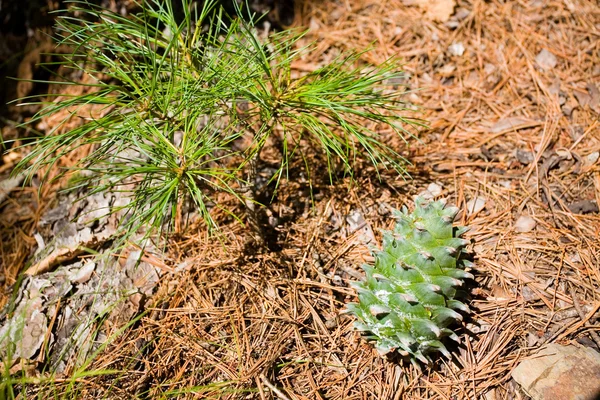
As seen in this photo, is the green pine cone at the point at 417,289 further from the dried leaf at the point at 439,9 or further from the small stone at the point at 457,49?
the dried leaf at the point at 439,9

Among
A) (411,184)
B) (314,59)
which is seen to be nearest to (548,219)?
(411,184)

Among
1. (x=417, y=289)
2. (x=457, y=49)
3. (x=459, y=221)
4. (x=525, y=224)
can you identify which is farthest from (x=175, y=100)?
(x=457, y=49)

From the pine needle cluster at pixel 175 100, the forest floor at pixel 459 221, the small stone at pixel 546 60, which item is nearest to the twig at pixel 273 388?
the forest floor at pixel 459 221

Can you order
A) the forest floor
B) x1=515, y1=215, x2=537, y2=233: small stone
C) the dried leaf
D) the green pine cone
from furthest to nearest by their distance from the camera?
the dried leaf, x1=515, y1=215, x2=537, y2=233: small stone, the forest floor, the green pine cone

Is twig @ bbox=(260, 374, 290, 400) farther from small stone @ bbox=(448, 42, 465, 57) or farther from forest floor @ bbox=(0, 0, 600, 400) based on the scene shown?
small stone @ bbox=(448, 42, 465, 57)

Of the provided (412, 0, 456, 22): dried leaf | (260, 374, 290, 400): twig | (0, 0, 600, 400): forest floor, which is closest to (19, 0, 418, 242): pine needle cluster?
(0, 0, 600, 400): forest floor

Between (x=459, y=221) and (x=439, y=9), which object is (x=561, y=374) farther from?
(x=439, y=9)
